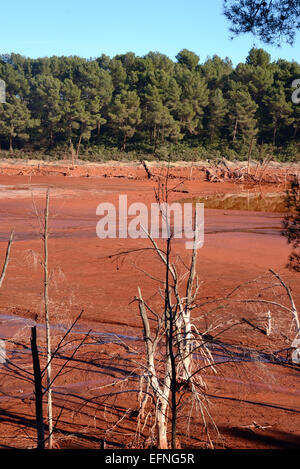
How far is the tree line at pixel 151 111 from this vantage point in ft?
161

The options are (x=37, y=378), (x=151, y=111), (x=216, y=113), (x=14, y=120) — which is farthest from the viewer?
(x=216, y=113)

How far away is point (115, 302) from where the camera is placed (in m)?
11.8

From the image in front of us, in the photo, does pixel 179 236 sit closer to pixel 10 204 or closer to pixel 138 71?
pixel 10 204

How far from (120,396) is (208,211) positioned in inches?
718

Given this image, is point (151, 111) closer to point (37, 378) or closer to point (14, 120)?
point (14, 120)

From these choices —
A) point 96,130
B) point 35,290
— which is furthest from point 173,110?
point 35,290

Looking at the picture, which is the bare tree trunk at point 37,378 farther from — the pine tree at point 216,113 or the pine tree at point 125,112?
the pine tree at point 216,113

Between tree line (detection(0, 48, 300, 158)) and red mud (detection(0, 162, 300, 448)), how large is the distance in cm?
2205

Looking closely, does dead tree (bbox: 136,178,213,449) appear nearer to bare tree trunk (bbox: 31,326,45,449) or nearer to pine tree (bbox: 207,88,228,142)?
bare tree trunk (bbox: 31,326,45,449)

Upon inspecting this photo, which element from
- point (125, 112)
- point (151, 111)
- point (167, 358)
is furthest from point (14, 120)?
point (167, 358)

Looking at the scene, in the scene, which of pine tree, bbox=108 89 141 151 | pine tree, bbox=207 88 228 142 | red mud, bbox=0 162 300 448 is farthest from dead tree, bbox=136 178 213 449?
pine tree, bbox=207 88 228 142

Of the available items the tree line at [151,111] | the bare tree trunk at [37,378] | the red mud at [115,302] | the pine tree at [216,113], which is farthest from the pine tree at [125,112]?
the bare tree trunk at [37,378]

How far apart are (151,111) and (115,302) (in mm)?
39793

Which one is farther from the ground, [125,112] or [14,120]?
[125,112]
